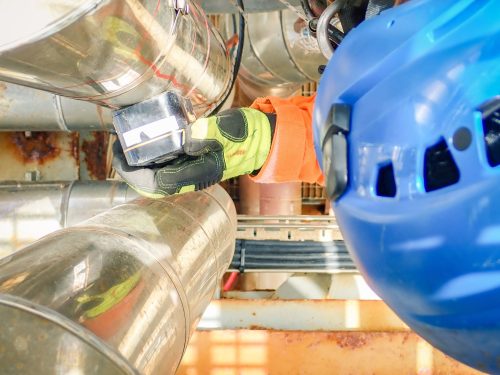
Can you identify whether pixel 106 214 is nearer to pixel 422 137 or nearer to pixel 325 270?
pixel 422 137

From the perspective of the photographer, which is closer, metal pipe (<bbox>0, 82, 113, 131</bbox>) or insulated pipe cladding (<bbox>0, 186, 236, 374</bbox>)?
insulated pipe cladding (<bbox>0, 186, 236, 374</bbox>)

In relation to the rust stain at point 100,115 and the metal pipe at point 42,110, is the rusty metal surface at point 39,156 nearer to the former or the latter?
the metal pipe at point 42,110

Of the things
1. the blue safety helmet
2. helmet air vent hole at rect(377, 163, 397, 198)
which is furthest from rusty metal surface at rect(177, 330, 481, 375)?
helmet air vent hole at rect(377, 163, 397, 198)

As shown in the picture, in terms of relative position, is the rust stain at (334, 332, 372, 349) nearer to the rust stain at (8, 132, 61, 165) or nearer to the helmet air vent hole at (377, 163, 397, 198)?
the helmet air vent hole at (377, 163, 397, 198)

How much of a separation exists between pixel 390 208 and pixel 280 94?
139 cm

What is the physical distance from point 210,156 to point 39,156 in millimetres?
1002

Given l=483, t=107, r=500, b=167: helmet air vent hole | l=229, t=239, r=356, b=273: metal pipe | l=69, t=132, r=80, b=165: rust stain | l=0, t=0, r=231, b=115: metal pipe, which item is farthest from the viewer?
l=69, t=132, r=80, b=165: rust stain

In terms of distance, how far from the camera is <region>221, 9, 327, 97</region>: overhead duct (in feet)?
4.78

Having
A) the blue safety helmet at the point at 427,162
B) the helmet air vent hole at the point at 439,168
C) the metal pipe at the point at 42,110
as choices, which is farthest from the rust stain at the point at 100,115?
the helmet air vent hole at the point at 439,168

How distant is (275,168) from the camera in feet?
3.08

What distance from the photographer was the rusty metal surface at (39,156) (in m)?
1.55

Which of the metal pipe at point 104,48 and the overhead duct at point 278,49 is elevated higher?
the overhead duct at point 278,49

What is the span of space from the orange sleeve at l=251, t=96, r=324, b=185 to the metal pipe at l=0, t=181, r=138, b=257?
0.57m

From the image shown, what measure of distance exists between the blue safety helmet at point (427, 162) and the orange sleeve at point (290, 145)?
13.5 inches
